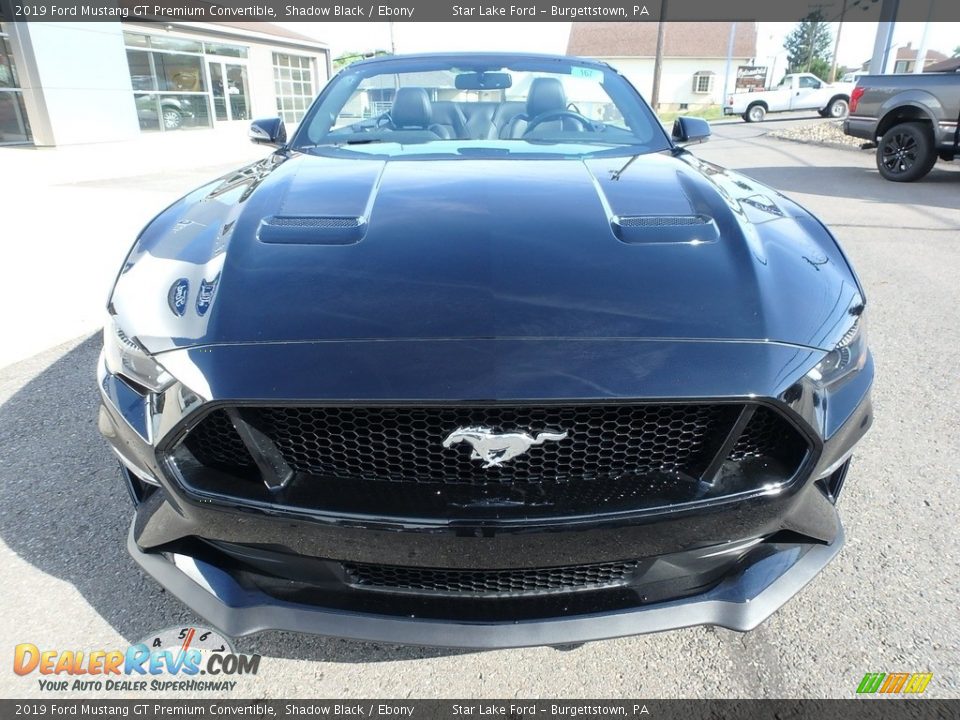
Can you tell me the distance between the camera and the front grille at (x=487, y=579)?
1424 mm

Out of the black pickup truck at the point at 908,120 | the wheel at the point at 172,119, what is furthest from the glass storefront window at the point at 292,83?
the black pickup truck at the point at 908,120

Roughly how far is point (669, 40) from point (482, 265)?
2161 inches

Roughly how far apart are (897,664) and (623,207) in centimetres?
140

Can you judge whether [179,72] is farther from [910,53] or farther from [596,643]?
[910,53]

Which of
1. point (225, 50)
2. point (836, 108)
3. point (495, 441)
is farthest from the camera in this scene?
point (836, 108)

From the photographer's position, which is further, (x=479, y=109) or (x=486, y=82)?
(x=486, y=82)

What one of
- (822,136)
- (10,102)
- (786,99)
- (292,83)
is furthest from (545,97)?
(786,99)

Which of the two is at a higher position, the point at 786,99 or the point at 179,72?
the point at 179,72

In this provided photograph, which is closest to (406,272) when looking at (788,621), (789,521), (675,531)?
(675,531)

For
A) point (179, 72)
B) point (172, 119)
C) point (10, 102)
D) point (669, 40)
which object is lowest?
point (172, 119)

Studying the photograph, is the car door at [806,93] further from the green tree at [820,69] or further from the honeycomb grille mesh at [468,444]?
the green tree at [820,69]

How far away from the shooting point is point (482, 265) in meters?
1.51

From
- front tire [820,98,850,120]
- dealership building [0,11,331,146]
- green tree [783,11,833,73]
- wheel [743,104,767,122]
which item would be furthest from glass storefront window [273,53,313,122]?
green tree [783,11,833,73]

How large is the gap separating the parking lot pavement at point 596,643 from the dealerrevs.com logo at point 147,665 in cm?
3
